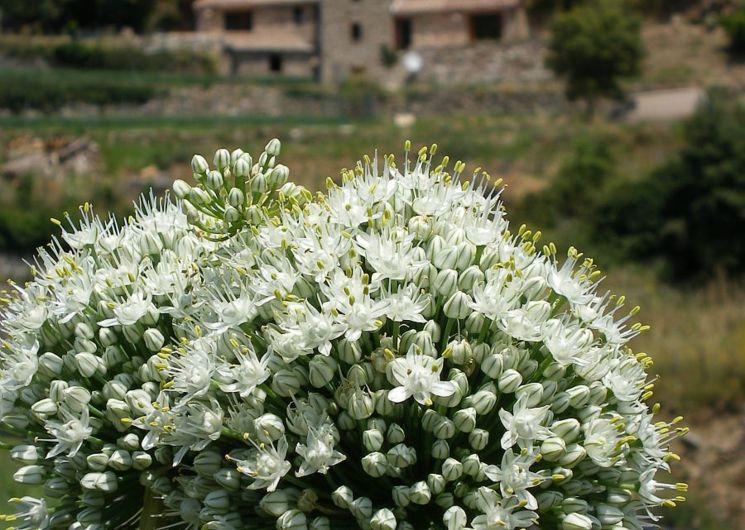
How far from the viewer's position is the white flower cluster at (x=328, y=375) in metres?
2.00

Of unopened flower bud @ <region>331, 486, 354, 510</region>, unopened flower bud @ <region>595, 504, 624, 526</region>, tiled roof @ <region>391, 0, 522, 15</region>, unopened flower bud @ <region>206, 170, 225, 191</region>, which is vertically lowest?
unopened flower bud @ <region>595, 504, 624, 526</region>

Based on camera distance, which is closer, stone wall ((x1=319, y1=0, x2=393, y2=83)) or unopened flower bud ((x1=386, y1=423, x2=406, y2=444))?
unopened flower bud ((x1=386, y1=423, x2=406, y2=444))

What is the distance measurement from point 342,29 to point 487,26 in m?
8.16

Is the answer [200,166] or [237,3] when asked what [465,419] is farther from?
[237,3]

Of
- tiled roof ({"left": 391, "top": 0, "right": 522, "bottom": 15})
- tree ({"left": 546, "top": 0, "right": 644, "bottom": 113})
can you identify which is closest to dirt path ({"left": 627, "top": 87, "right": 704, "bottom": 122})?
tree ({"left": 546, "top": 0, "right": 644, "bottom": 113})

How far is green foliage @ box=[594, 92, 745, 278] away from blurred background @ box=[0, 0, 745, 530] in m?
0.06

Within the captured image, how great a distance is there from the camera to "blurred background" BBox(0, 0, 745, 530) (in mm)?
16022

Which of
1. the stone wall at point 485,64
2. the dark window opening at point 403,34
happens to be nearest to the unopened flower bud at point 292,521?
the stone wall at point 485,64

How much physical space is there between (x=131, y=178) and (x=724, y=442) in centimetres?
2060

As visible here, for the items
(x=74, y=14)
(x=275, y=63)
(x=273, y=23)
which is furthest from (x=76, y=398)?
(x=273, y=23)

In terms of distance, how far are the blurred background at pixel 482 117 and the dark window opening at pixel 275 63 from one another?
118mm

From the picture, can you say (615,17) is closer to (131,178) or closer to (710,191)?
(710,191)

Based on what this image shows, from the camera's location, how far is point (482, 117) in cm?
3866

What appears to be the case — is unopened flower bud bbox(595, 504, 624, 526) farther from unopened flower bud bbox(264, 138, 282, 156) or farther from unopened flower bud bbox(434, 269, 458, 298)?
unopened flower bud bbox(264, 138, 282, 156)
